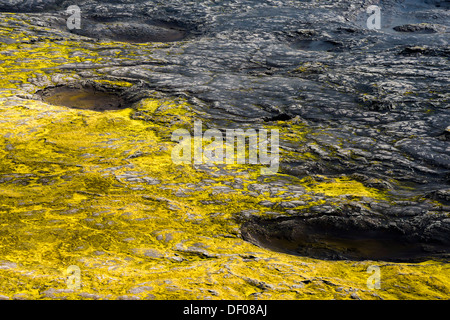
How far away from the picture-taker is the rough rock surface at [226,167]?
385 centimetres

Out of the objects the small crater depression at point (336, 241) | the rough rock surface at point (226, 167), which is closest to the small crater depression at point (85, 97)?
the rough rock surface at point (226, 167)

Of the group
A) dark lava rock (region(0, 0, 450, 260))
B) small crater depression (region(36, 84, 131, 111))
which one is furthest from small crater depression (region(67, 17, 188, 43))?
small crater depression (region(36, 84, 131, 111))

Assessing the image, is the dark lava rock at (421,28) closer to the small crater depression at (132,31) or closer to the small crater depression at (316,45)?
the small crater depression at (316,45)

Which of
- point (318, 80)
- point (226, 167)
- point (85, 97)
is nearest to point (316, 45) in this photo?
point (318, 80)

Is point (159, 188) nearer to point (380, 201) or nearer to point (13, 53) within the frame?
point (380, 201)

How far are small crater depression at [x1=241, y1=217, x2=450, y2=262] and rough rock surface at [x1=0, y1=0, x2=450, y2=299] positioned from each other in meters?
0.02

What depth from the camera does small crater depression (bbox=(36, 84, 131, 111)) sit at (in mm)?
7625

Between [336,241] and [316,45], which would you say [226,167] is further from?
[316,45]

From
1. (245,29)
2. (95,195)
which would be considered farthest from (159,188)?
(245,29)

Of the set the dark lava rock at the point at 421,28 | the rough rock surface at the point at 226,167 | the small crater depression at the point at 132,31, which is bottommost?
the rough rock surface at the point at 226,167

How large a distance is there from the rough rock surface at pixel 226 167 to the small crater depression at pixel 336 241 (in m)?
0.02

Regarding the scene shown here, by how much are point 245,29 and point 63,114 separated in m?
5.34

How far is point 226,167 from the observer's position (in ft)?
18.9

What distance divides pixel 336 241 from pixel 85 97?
17.0 ft
